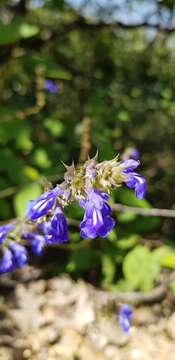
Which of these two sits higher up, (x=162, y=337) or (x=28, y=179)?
(x=28, y=179)

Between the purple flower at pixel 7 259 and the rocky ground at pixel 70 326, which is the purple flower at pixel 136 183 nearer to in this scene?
the purple flower at pixel 7 259

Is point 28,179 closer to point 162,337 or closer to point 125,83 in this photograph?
point 162,337

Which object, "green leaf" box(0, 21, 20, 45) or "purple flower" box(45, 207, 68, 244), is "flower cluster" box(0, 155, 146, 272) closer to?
"purple flower" box(45, 207, 68, 244)

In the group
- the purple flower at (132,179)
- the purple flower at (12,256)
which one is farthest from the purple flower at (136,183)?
the purple flower at (12,256)

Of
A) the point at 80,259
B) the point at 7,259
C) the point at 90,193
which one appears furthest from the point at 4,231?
the point at 80,259

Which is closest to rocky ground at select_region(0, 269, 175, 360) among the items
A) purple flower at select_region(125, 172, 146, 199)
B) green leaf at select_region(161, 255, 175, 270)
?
green leaf at select_region(161, 255, 175, 270)

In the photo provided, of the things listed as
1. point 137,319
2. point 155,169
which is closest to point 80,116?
point 155,169
